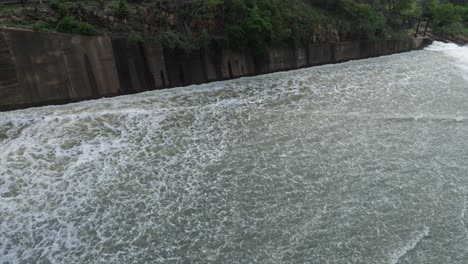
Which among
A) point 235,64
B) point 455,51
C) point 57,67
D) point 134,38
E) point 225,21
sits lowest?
point 455,51

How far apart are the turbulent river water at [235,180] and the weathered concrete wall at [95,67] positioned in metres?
0.95

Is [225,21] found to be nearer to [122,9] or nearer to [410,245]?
[122,9]

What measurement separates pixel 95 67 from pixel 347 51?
20.2 m

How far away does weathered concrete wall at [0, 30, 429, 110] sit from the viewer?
51.1ft

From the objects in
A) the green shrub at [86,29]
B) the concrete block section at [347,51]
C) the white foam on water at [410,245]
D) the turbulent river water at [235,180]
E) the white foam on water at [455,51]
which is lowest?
the white foam on water at [410,245]

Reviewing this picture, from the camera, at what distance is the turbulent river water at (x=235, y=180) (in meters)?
9.34

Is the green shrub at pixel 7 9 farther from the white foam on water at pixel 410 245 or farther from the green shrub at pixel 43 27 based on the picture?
the white foam on water at pixel 410 245

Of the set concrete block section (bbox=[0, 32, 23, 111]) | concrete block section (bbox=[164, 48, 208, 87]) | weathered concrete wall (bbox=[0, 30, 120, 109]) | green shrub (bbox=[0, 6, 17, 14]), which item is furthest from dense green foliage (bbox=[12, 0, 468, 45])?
concrete block section (bbox=[0, 32, 23, 111])

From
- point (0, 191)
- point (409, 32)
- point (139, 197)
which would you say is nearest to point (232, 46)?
point (139, 197)

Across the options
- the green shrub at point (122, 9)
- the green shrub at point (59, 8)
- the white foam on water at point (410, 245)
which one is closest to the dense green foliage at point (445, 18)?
the green shrub at point (122, 9)

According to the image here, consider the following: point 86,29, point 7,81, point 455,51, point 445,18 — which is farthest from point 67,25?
point 445,18

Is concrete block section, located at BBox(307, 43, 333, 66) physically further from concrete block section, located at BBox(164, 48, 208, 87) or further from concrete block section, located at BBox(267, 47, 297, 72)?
concrete block section, located at BBox(164, 48, 208, 87)

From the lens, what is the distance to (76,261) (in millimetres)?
8867

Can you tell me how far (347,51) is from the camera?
2823 centimetres
